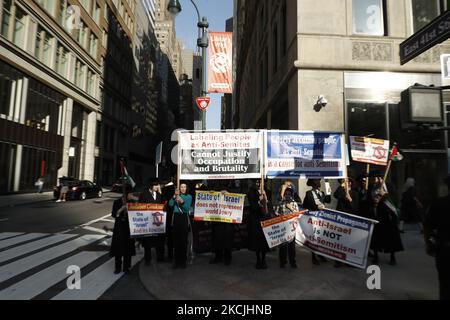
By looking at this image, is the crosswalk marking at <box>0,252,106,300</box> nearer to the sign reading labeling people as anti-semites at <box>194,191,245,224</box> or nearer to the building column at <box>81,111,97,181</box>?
the sign reading labeling people as anti-semites at <box>194,191,245,224</box>

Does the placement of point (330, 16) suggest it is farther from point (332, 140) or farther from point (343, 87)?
point (332, 140)

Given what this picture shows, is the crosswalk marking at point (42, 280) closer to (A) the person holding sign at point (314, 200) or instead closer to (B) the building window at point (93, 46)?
(A) the person holding sign at point (314, 200)

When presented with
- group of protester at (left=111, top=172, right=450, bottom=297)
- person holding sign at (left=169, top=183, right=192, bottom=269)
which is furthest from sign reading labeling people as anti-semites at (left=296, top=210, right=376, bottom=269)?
person holding sign at (left=169, top=183, right=192, bottom=269)

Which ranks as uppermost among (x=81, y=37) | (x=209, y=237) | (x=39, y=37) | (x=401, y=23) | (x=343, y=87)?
(x=81, y=37)

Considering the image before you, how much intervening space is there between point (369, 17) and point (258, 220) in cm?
1042

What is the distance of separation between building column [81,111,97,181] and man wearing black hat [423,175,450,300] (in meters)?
39.6

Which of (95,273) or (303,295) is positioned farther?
(95,273)

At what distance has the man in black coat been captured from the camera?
634cm

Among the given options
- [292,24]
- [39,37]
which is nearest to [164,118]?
[39,37]

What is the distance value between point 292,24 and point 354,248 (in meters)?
10.0

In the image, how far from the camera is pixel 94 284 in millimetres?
5238

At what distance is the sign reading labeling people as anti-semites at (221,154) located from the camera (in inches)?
266

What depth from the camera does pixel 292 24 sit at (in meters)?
12.3

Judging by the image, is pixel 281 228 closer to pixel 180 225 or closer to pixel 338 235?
pixel 338 235
